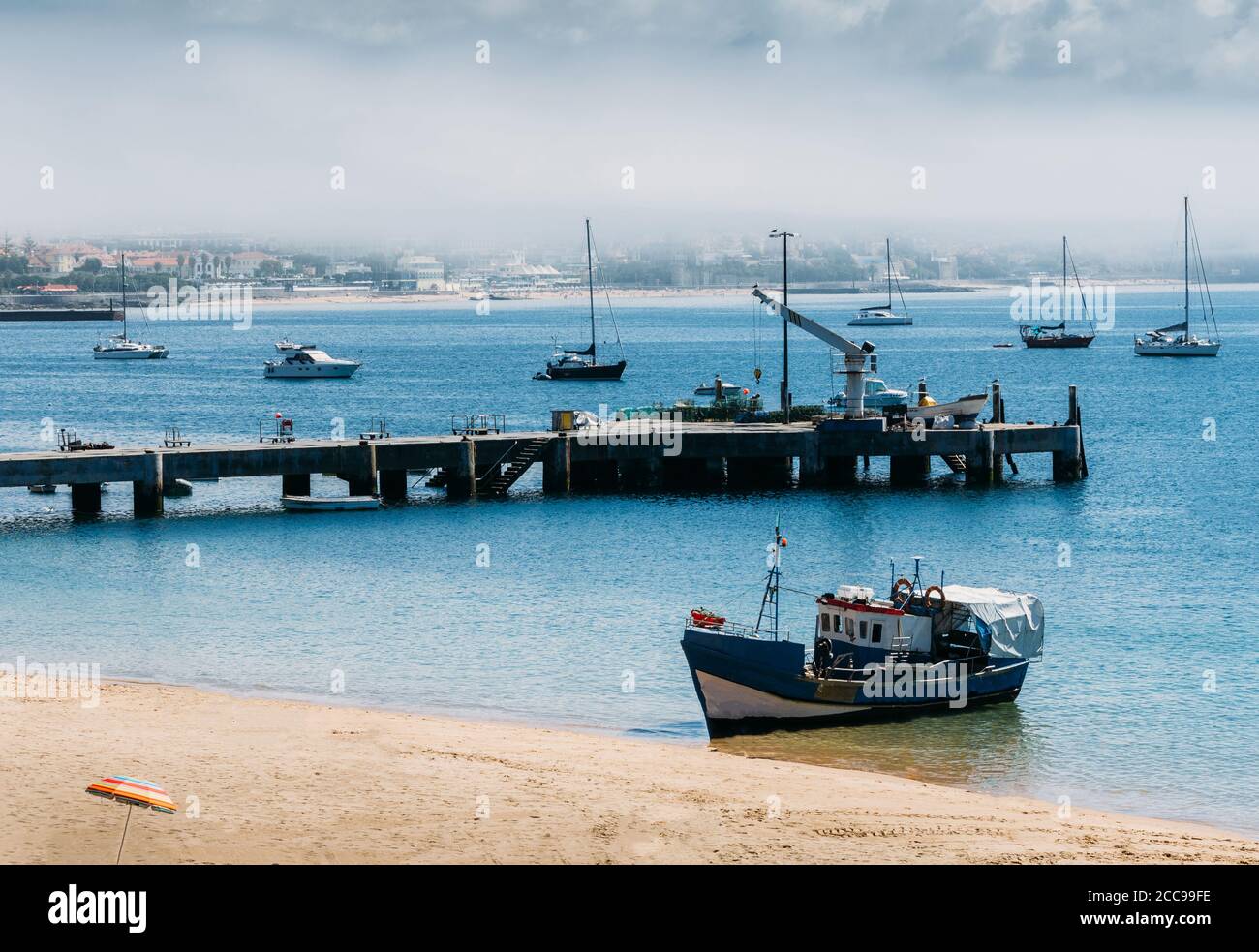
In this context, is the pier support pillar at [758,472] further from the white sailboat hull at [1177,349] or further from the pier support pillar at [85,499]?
the white sailboat hull at [1177,349]

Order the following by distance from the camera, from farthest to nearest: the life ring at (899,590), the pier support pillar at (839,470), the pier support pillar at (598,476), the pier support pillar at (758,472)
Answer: the pier support pillar at (839,470), the pier support pillar at (758,472), the pier support pillar at (598,476), the life ring at (899,590)

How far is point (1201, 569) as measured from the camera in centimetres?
6097

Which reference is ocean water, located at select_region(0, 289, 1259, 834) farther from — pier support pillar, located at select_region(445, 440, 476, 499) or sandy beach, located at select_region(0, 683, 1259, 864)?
sandy beach, located at select_region(0, 683, 1259, 864)

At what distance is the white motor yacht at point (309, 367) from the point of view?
16312 cm

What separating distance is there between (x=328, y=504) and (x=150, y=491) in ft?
25.1

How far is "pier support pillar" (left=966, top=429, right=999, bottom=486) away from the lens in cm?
7931

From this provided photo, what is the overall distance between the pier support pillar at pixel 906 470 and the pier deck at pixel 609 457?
7cm

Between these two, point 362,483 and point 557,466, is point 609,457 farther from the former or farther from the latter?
point 362,483

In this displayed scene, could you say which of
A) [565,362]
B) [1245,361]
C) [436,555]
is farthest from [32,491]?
[1245,361]

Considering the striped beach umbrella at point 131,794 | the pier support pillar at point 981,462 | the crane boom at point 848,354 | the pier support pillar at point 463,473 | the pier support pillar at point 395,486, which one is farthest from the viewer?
the pier support pillar at point 981,462

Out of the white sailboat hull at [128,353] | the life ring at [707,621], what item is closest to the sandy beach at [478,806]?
the life ring at [707,621]

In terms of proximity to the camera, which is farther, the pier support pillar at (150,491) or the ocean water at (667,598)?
the pier support pillar at (150,491)

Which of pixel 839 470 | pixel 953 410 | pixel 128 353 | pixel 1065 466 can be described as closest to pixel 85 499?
pixel 839 470

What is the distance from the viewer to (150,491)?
70062 millimetres
